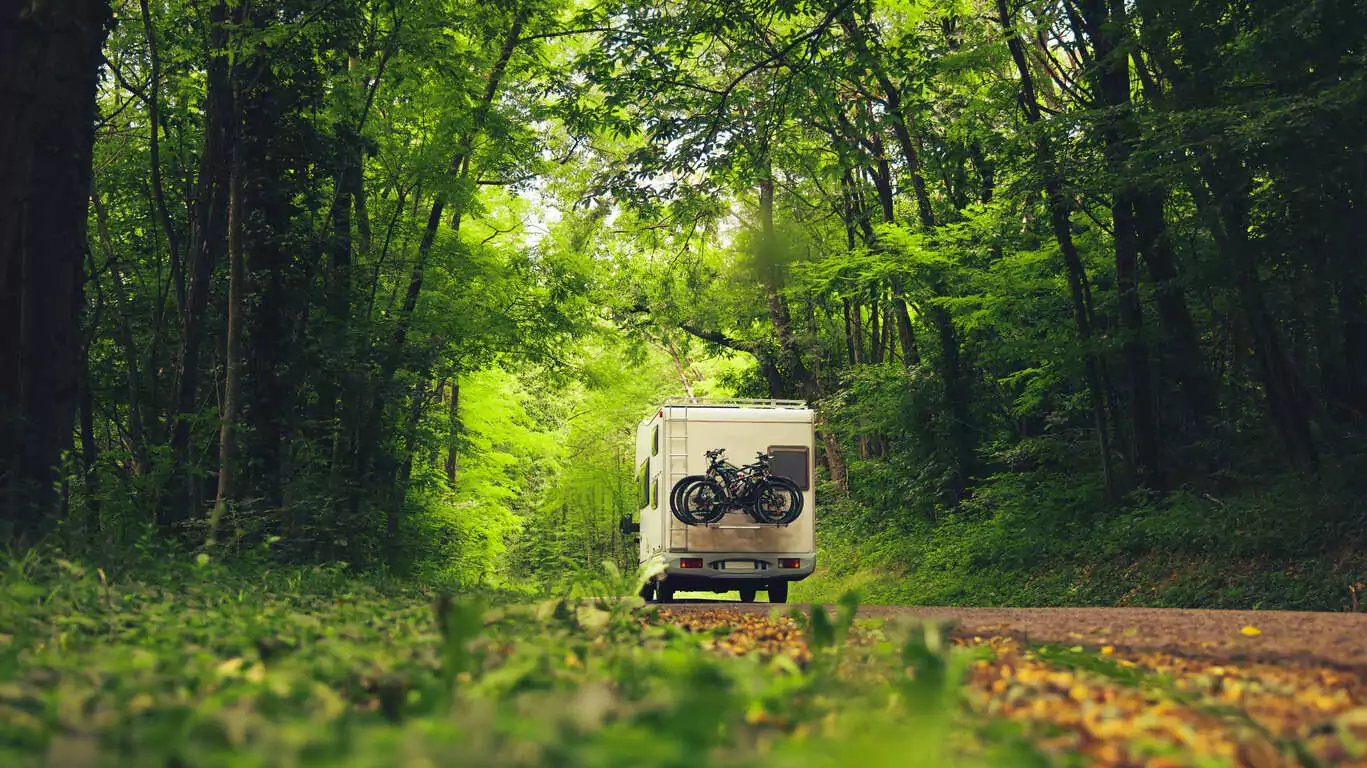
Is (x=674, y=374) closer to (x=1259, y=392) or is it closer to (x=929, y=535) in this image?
(x=929, y=535)

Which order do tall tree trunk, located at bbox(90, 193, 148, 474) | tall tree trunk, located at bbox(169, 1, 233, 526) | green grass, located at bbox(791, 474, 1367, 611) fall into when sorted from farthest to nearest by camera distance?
1. tall tree trunk, located at bbox(90, 193, 148, 474)
2. tall tree trunk, located at bbox(169, 1, 233, 526)
3. green grass, located at bbox(791, 474, 1367, 611)

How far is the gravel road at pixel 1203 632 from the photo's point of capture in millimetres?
5029

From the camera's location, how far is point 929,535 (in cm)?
2336

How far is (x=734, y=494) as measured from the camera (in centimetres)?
1614

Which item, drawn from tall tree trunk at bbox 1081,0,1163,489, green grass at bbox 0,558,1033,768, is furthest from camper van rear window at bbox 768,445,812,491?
green grass at bbox 0,558,1033,768

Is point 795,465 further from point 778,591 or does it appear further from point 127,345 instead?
point 127,345

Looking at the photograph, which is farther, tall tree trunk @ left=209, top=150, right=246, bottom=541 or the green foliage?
the green foliage

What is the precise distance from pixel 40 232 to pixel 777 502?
33.5ft

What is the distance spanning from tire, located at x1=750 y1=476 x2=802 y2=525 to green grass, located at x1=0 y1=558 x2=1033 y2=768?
35.8 feet

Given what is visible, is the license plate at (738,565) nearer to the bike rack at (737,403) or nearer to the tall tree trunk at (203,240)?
the bike rack at (737,403)

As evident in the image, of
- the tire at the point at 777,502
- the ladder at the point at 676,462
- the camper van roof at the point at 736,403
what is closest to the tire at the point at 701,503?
the ladder at the point at 676,462

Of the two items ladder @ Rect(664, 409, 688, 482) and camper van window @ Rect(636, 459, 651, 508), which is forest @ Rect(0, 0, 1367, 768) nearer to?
ladder @ Rect(664, 409, 688, 482)

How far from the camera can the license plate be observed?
16.3 metres

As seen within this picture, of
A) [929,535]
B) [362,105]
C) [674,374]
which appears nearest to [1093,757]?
[362,105]
